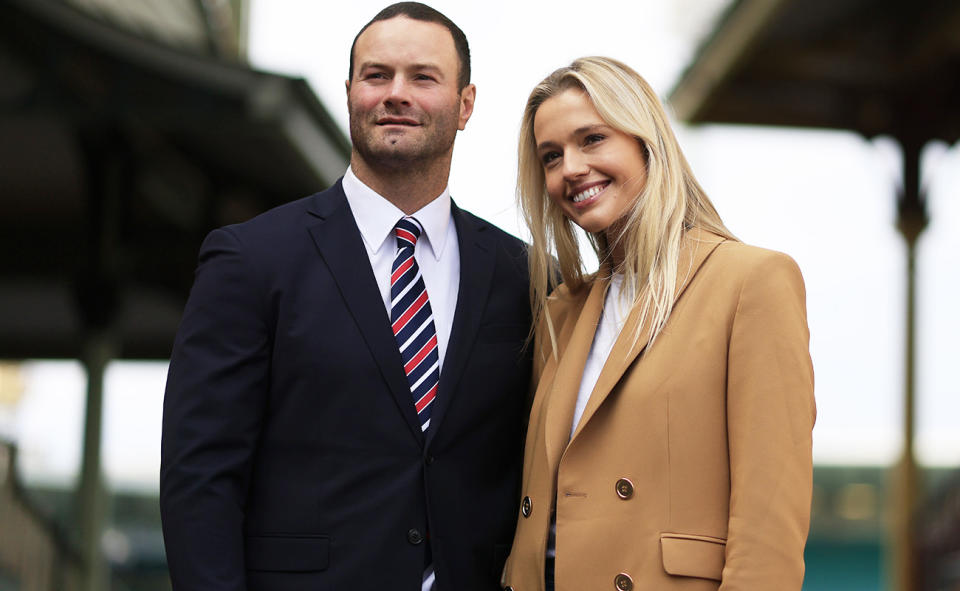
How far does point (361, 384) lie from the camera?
262 centimetres

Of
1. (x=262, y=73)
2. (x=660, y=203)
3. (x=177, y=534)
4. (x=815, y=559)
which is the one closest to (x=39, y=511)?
(x=262, y=73)

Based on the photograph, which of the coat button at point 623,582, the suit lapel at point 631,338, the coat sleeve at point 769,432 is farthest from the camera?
the suit lapel at point 631,338

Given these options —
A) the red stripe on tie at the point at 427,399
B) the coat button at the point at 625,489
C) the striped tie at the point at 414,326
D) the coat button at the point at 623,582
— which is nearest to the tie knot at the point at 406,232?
the striped tie at the point at 414,326

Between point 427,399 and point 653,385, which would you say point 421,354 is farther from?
point 653,385

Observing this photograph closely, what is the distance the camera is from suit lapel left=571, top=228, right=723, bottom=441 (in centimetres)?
252

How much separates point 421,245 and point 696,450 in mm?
912

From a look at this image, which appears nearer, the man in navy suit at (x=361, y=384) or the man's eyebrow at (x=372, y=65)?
the man in navy suit at (x=361, y=384)

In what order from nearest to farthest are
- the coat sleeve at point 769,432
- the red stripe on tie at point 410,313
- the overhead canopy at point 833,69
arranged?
the coat sleeve at point 769,432
the red stripe on tie at point 410,313
the overhead canopy at point 833,69

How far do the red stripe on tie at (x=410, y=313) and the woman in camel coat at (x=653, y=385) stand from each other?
13.5 inches

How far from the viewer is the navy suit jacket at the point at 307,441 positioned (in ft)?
8.32

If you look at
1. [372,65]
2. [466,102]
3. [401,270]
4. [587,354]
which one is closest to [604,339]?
[587,354]

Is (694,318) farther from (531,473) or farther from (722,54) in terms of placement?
(722,54)

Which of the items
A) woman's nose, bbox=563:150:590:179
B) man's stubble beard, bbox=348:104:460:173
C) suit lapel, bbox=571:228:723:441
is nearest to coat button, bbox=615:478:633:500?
suit lapel, bbox=571:228:723:441

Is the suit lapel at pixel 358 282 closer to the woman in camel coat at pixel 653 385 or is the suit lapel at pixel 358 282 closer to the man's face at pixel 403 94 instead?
the man's face at pixel 403 94
